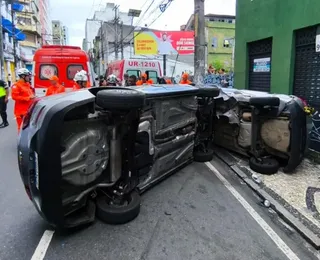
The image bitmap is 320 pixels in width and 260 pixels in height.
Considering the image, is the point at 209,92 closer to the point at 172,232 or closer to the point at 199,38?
the point at 172,232

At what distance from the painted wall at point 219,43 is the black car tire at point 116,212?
4470 cm

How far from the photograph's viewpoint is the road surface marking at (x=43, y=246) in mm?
2917

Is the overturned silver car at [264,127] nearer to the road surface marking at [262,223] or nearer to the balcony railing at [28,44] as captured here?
the road surface marking at [262,223]

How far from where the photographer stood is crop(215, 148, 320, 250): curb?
330cm

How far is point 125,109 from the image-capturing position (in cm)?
325

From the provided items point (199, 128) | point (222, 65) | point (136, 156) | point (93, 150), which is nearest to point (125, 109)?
point (93, 150)

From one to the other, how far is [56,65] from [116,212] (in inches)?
311

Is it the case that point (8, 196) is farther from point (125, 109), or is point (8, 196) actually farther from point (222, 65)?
point (222, 65)

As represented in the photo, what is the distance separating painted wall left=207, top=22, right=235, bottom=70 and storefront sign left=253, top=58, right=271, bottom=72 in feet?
123

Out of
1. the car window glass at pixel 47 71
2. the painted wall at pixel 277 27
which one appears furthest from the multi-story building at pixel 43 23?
the painted wall at pixel 277 27

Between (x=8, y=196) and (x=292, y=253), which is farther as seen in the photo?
(x=8, y=196)

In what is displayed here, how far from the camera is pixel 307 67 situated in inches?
286

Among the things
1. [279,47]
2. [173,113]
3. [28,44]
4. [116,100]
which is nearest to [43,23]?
[28,44]

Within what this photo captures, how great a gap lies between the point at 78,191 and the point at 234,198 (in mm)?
2361
